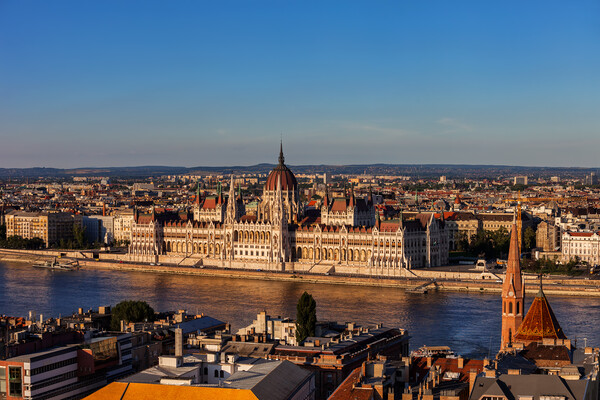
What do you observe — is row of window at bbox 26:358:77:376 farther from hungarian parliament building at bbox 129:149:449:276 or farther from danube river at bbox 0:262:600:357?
hungarian parliament building at bbox 129:149:449:276

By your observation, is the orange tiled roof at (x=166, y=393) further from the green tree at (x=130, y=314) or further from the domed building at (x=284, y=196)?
the domed building at (x=284, y=196)

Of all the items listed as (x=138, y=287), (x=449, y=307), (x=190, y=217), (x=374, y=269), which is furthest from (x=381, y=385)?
(x=190, y=217)

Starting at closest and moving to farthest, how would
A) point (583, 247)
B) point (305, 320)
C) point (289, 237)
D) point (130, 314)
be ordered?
point (305, 320) → point (130, 314) → point (583, 247) → point (289, 237)

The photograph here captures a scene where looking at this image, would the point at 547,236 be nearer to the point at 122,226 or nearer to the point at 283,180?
the point at 283,180

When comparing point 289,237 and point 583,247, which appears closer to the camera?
point 583,247

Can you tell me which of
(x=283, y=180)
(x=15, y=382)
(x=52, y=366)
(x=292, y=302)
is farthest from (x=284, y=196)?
(x=15, y=382)

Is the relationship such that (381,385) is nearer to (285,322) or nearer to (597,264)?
(285,322)

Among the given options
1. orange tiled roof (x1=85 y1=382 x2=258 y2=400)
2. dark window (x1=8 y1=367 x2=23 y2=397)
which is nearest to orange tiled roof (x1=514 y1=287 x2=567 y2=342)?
orange tiled roof (x1=85 y1=382 x2=258 y2=400)
